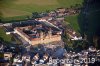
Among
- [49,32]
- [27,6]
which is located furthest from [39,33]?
[27,6]

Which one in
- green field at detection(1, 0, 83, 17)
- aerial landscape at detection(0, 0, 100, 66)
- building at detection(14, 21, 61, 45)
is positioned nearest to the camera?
aerial landscape at detection(0, 0, 100, 66)

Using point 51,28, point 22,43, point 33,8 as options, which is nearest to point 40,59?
point 22,43

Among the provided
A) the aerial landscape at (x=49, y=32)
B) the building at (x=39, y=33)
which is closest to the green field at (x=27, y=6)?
the aerial landscape at (x=49, y=32)

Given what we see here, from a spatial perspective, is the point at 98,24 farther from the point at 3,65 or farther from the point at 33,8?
the point at 3,65

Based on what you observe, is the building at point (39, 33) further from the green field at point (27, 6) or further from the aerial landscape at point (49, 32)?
the green field at point (27, 6)

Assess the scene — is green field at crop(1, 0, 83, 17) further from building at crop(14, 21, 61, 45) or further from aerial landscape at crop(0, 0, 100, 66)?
building at crop(14, 21, 61, 45)

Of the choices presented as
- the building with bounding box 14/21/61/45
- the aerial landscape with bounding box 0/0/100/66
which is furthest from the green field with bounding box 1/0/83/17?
the building with bounding box 14/21/61/45

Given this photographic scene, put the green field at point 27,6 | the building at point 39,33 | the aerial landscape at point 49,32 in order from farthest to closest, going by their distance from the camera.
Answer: the green field at point 27,6
the building at point 39,33
the aerial landscape at point 49,32
